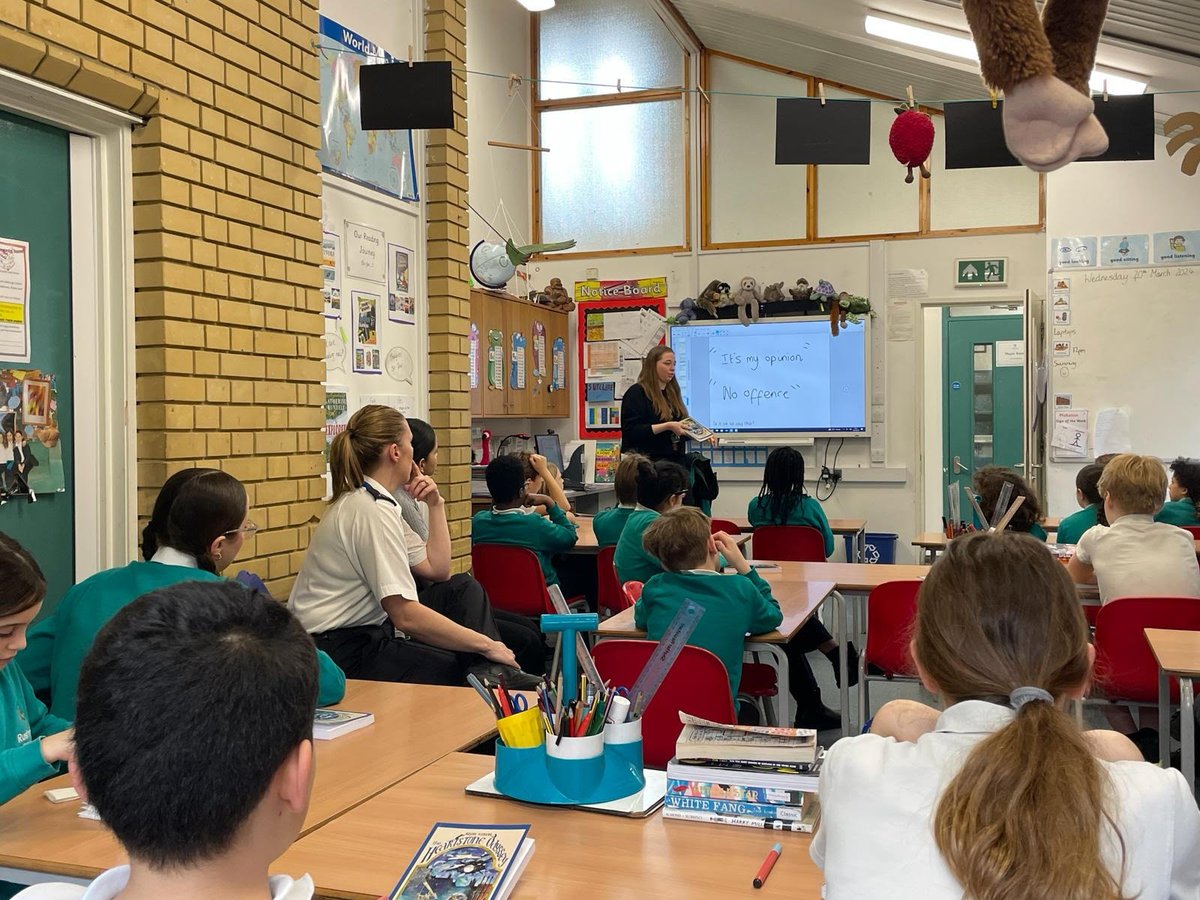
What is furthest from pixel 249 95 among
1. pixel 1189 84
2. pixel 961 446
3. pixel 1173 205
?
pixel 961 446

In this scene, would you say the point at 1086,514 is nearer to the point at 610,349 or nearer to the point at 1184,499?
the point at 1184,499

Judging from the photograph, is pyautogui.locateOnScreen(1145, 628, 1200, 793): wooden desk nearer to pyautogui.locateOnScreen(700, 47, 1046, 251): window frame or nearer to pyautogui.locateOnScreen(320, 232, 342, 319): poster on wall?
pyautogui.locateOnScreen(320, 232, 342, 319): poster on wall

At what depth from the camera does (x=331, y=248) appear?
4113 millimetres

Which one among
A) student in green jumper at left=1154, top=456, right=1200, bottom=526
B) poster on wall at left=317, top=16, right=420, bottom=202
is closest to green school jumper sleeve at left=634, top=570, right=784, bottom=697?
poster on wall at left=317, top=16, right=420, bottom=202

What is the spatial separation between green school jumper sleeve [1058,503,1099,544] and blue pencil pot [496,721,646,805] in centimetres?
389

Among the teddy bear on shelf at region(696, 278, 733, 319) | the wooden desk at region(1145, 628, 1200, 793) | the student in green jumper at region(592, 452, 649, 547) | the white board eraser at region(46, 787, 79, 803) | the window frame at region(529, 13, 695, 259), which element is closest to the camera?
the white board eraser at region(46, 787, 79, 803)

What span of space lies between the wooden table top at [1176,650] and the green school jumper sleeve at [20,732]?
256 centimetres

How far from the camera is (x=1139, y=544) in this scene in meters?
3.84

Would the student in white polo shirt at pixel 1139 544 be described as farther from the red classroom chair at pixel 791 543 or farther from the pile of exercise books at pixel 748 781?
the pile of exercise books at pixel 748 781

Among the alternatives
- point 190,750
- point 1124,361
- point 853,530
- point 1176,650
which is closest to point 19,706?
point 190,750

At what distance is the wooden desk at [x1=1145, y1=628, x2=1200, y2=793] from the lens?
9.03 feet

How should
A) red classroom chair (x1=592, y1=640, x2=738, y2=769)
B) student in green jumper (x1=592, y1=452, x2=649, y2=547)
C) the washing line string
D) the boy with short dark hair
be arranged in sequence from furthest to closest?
student in green jumper (x1=592, y1=452, x2=649, y2=547), the washing line string, red classroom chair (x1=592, y1=640, x2=738, y2=769), the boy with short dark hair

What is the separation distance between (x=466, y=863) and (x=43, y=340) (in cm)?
215

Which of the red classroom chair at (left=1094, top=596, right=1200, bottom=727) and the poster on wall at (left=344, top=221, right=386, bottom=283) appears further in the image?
the poster on wall at (left=344, top=221, right=386, bottom=283)
